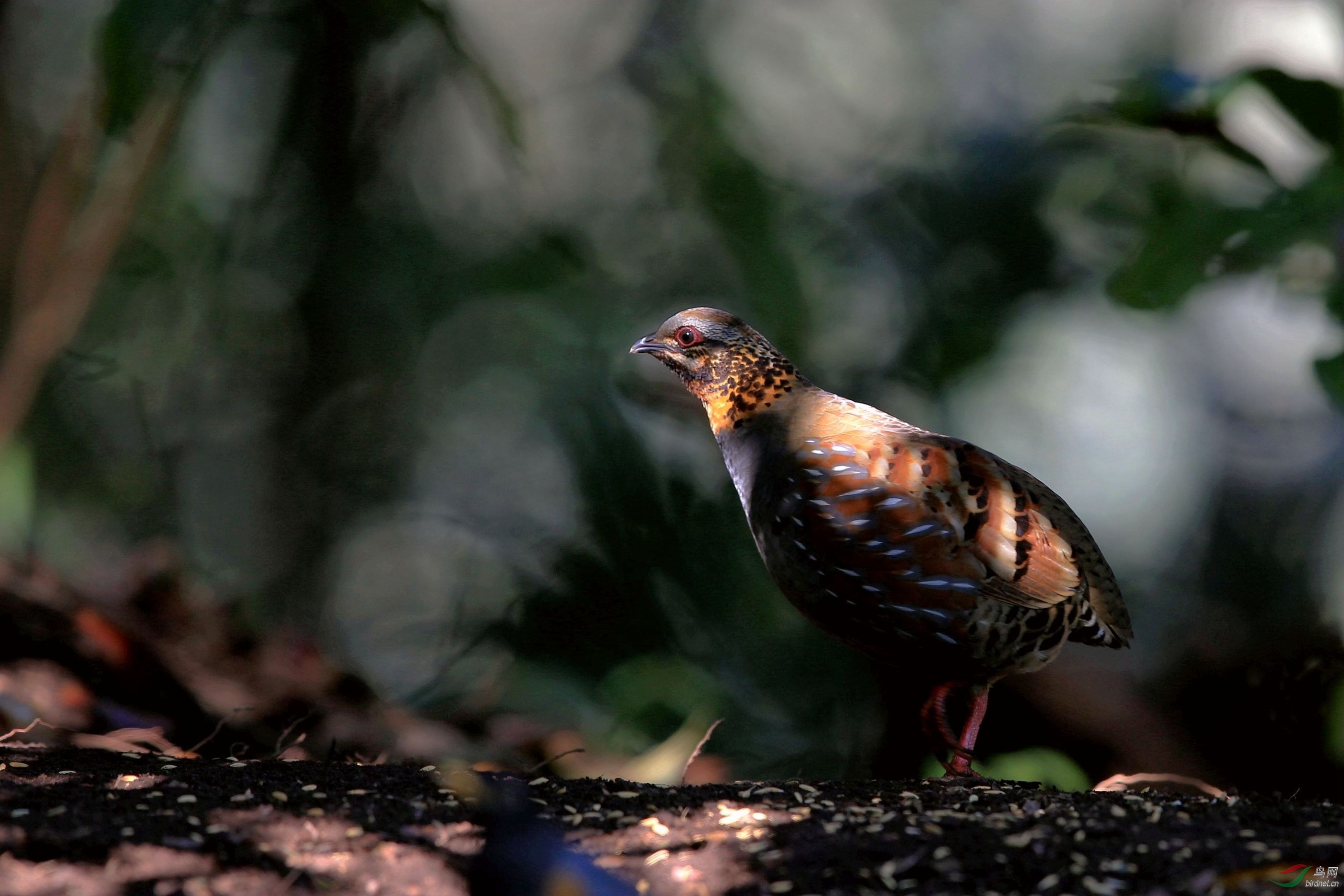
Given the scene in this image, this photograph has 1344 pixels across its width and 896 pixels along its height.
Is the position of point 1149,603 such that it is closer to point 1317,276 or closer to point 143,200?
point 1317,276

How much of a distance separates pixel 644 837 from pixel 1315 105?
379cm

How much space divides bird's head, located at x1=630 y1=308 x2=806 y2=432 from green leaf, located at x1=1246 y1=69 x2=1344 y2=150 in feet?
7.10

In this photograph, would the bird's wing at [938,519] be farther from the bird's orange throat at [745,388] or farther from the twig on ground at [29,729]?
the twig on ground at [29,729]

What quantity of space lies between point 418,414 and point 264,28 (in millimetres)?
2204

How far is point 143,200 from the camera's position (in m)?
6.11

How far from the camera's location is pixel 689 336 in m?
A: 3.72

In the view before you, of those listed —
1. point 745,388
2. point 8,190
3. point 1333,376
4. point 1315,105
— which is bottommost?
point 745,388

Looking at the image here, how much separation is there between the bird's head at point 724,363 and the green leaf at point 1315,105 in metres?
2.16

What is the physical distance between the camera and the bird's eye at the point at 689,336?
370 centimetres

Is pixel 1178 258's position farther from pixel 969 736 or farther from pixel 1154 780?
pixel 969 736

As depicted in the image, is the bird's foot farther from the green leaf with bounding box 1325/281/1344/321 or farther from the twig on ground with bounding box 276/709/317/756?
the green leaf with bounding box 1325/281/1344/321

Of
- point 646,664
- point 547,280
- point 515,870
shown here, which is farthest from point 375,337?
point 515,870
